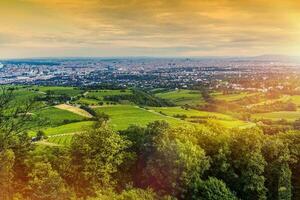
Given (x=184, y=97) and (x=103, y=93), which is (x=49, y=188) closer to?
(x=103, y=93)

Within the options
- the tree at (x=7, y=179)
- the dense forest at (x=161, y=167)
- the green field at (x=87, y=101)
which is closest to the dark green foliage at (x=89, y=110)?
the green field at (x=87, y=101)

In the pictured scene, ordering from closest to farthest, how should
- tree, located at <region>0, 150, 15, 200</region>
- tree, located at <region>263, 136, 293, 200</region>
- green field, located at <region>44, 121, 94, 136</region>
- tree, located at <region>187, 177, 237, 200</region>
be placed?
tree, located at <region>0, 150, 15, 200</region> → tree, located at <region>187, 177, 237, 200</region> → tree, located at <region>263, 136, 293, 200</region> → green field, located at <region>44, 121, 94, 136</region>

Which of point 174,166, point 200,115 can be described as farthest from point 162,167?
point 200,115

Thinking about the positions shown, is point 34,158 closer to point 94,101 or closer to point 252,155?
point 252,155

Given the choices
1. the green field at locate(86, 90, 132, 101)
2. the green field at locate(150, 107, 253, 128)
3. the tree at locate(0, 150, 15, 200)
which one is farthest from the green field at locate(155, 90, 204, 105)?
the tree at locate(0, 150, 15, 200)

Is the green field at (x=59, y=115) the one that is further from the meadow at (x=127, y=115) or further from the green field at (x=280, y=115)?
the green field at (x=280, y=115)

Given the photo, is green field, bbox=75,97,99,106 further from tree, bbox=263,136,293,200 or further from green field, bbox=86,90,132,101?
tree, bbox=263,136,293,200
